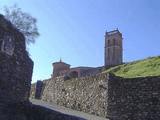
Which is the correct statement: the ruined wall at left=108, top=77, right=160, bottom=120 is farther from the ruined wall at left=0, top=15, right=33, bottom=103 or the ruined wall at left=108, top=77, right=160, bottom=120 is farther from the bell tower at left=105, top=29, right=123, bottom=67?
the bell tower at left=105, top=29, right=123, bottom=67

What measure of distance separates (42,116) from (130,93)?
20.5 feet

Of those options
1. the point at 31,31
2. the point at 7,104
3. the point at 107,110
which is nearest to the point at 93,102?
the point at 107,110

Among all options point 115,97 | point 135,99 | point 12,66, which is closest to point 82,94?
point 115,97

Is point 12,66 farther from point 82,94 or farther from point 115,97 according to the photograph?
point 82,94

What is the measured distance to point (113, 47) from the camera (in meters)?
61.6

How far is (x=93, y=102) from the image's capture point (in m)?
18.8

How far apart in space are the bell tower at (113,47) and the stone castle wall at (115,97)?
130 ft

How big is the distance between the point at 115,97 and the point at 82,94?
317 cm

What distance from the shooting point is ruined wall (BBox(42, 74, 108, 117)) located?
60.0 ft

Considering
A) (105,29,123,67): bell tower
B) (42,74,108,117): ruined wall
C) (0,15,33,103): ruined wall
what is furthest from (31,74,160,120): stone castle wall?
(105,29,123,67): bell tower

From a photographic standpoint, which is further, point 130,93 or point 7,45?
point 130,93

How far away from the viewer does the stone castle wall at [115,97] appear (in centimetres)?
1602

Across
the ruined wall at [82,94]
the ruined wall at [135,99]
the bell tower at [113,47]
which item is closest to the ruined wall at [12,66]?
the ruined wall at [135,99]

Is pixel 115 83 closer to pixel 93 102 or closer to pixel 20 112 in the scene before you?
pixel 93 102
